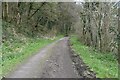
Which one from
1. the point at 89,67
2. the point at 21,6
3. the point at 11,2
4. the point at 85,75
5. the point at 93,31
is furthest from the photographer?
the point at 21,6

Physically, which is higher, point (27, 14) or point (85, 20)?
point (27, 14)

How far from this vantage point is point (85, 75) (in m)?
Answer: 14.8

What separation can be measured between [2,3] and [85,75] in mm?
24962

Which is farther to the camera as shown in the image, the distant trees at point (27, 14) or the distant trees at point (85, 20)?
the distant trees at point (27, 14)

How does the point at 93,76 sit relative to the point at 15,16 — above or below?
below

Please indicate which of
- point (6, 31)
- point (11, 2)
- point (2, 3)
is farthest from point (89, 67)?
point (11, 2)

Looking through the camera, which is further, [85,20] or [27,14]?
[27,14]

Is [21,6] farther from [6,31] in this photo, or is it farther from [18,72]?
[18,72]

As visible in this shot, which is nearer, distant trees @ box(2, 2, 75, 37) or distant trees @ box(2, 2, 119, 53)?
distant trees @ box(2, 2, 119, 53)

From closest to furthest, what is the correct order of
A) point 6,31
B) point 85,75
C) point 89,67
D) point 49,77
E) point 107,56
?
point 49,77
point 85,75
point 89,67
point 107,56
point 6,31

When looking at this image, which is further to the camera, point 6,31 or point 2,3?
point 2,3

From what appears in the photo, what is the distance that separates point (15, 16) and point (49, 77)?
95.7 feet

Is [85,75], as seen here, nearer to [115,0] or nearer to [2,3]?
[115,0]

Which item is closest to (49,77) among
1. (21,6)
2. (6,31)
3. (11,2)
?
(6,31)
